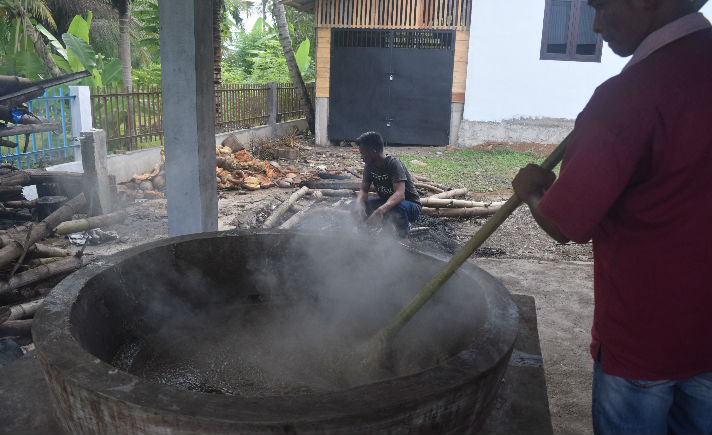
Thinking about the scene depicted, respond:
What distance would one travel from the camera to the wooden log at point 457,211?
7.51 metres

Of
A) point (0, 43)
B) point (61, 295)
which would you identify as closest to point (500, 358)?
point (61, 295)

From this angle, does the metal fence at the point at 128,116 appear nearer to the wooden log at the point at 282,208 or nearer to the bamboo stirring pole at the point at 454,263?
the wooden log at the point at 282,208

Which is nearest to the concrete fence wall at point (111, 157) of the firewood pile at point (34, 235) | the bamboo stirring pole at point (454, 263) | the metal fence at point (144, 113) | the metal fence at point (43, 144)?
the metal fence at point (43, 144)

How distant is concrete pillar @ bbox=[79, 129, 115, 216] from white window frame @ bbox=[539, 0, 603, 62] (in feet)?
34.2

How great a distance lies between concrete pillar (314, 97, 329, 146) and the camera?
1441cm

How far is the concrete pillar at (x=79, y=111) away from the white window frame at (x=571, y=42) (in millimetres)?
10253

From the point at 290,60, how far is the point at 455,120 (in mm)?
4970

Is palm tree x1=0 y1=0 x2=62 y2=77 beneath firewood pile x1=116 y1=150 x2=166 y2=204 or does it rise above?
above

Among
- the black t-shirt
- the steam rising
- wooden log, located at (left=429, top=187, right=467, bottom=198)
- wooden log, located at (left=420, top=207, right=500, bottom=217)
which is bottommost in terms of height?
wooden log, located at (left=420, top=207, right=500, bottom=217)

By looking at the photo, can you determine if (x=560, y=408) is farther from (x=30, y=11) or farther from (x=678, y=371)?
(x=30, y=11)

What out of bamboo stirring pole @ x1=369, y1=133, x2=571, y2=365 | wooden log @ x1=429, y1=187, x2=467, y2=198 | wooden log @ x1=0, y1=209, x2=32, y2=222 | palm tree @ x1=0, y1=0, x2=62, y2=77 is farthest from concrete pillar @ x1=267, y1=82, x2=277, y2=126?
bamboo stirring pole @ x1=369, y1=133, x2=571, y2=365

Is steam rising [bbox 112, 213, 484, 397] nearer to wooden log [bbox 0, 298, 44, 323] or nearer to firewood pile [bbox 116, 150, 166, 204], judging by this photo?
wooden log [bbox 0, 298, 44, 323]

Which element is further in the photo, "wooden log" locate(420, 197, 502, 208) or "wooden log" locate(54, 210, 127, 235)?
"wooden log" locate(420, 197, 502, 208)

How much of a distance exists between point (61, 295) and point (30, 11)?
15699 millimetres
